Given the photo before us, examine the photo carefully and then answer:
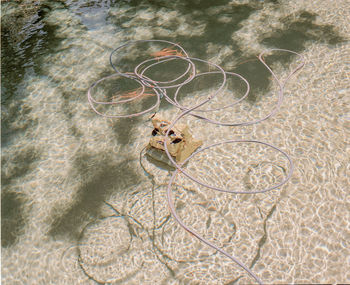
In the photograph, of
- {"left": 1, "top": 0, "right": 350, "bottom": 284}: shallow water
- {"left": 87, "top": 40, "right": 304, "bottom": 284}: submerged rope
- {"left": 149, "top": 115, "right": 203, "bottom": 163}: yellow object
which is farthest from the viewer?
{"left": 149, "top": 115, "right": 203, "bottom": 163}: yellow object

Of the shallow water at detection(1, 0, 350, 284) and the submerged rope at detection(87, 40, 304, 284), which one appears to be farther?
the submerged rope at detection(87, 40, 304, 284)

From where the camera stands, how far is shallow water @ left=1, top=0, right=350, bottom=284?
2467 millimetres

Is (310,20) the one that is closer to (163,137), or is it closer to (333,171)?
(333,171)

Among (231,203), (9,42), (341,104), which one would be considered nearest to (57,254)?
(231,203)

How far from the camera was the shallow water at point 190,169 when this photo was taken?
2.47 metres

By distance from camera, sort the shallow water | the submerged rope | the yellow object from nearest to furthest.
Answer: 1. the shallow water
2. the submerged rope
3. the yellow object

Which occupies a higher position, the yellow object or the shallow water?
the yellow object

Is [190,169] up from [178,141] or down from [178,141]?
down

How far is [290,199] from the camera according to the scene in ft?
8.97

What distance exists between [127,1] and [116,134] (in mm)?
4060

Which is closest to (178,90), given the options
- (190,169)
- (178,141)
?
(178,141)

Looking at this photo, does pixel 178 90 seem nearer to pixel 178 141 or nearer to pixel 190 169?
pixel 178 141

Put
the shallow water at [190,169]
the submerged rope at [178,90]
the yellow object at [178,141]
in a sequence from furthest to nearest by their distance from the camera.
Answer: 1. the yellow object at [178,141]
2. the submerged rope at [178,90]
3. the shallow water at [190,169]

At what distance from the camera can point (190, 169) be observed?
3121 mm
